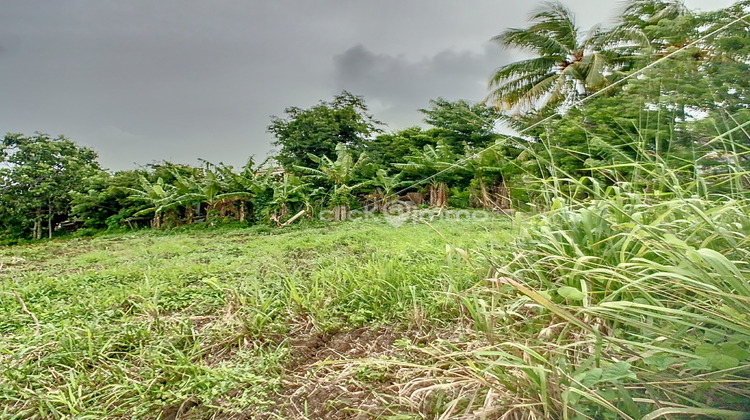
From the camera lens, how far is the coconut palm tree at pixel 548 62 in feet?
33.4

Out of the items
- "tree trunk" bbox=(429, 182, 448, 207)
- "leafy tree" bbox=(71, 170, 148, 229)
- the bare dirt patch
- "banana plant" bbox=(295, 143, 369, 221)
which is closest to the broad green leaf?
the bare dirt patch

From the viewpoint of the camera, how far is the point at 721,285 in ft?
2.24

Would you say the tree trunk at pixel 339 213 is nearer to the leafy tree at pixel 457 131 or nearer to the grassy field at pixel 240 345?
the leafy tree at pixel 457 131

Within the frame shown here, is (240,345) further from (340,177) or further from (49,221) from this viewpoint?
(49,221)

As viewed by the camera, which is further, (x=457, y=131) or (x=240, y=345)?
(x=457, y=131)

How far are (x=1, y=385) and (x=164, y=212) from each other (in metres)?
8.12

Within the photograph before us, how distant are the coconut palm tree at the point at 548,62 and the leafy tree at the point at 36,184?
1399 centimetres

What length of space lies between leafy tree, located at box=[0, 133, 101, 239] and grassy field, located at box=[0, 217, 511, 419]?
9311 millimetres

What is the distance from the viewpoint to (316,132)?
375 inches

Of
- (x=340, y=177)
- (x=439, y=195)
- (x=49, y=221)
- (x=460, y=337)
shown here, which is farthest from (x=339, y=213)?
(x=49, y=221)

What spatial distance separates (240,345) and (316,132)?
8.85 m

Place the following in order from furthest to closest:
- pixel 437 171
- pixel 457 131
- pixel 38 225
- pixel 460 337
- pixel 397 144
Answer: pixel 397 144 → pixel 457 131 → pixel 38 225 → pixel 437 171 → pixel 460 337

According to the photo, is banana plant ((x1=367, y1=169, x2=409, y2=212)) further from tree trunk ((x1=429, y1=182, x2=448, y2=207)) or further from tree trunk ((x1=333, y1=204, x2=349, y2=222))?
tree trunk ((x1=333, y1=204, x2=349, y2=222))

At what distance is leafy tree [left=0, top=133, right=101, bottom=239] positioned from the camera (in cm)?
847
